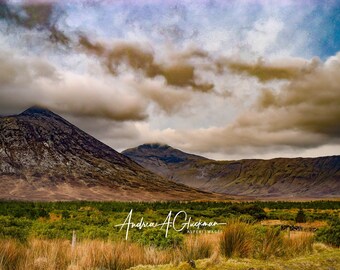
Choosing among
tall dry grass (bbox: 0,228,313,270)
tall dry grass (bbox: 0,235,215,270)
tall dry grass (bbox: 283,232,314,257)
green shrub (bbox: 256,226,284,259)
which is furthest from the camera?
tall dry grass (bbox: 283,232,314,257)

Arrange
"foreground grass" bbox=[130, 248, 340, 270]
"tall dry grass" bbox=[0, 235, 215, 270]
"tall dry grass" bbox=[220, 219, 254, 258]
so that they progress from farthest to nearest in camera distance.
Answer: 1. "tall dry grass" bbox=[220, 219, 254, 258]
2. "tall dry grass" bbox=[0, 235, 215, 270]
3. "foreground grass" bbox=[130, 248, 340, 270]

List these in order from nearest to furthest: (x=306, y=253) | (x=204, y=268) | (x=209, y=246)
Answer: (x=204, y=268), (x=209, y=246), (x=306, y=253)

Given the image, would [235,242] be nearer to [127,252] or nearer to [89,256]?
[127,252]

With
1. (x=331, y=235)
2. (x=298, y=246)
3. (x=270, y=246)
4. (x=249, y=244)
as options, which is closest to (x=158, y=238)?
(x=331, y=235)

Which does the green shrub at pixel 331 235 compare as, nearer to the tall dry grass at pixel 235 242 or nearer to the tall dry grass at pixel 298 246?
the tall dry grass at pixel 298 246

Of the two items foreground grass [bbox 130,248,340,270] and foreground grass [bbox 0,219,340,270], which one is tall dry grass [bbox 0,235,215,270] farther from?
foreground grass [bbox 130,248,340,270]

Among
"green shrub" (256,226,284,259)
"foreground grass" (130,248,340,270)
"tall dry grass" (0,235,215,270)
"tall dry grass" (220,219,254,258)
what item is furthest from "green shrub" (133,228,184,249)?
"foreground grass" (130,248,340,270)

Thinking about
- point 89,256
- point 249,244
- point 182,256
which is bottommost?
point 182,256

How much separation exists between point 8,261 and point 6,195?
630 ft

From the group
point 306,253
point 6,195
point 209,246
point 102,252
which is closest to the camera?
point 102,252

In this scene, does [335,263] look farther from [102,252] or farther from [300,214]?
[300,214]

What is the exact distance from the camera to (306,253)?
11172 mm

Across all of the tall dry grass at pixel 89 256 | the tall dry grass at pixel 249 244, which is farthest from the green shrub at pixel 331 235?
the tall dry grass at pixel 89 256

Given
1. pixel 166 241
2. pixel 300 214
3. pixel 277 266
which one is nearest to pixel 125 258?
pixel 277 266
